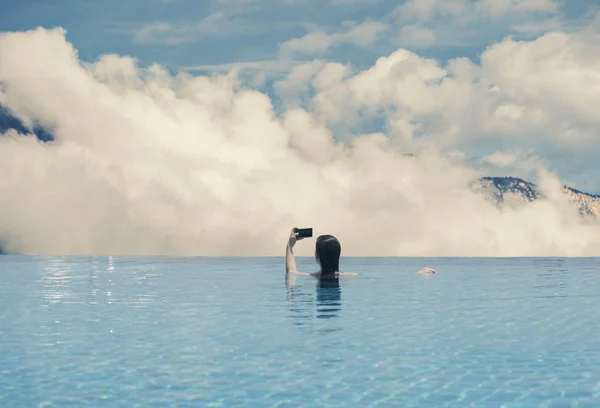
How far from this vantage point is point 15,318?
28.8m

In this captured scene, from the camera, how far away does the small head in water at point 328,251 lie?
133 feet

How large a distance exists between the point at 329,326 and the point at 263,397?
33.0ft

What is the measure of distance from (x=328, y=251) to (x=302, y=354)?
22498 mm

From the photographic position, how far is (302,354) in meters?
19.2

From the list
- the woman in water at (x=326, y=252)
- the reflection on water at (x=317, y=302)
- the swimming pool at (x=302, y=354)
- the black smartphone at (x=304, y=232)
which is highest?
the black smartphone at (x=304, y=232)

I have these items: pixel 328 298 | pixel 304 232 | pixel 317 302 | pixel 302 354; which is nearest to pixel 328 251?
pixel 304 232

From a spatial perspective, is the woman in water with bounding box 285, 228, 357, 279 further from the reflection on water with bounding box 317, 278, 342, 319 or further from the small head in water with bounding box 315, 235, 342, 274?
the reflection on water with bounding box 317, 278, 342, 319

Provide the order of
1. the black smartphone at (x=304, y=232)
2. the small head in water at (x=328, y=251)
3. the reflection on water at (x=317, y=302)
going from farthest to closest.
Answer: the small head in water at (x=328, y=251) < the black smartphone at (x=304, y=232) < the reflection on water at (x=317, y=302)

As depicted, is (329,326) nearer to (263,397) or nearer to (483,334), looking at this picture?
(483,334)

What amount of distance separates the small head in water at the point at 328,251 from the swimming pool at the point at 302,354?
21.2 feet

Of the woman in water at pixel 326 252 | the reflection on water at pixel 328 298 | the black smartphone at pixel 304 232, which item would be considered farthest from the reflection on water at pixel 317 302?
the black smartphone at pixel 304 232

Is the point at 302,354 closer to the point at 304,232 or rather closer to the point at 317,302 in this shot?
the point at 317,302

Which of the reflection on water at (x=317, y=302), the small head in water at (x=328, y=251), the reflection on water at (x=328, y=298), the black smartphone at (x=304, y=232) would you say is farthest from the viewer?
the small head in water at (x=328, y=251)

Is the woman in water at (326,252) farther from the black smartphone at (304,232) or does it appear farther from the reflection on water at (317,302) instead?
the reflection on water at (317,302)
